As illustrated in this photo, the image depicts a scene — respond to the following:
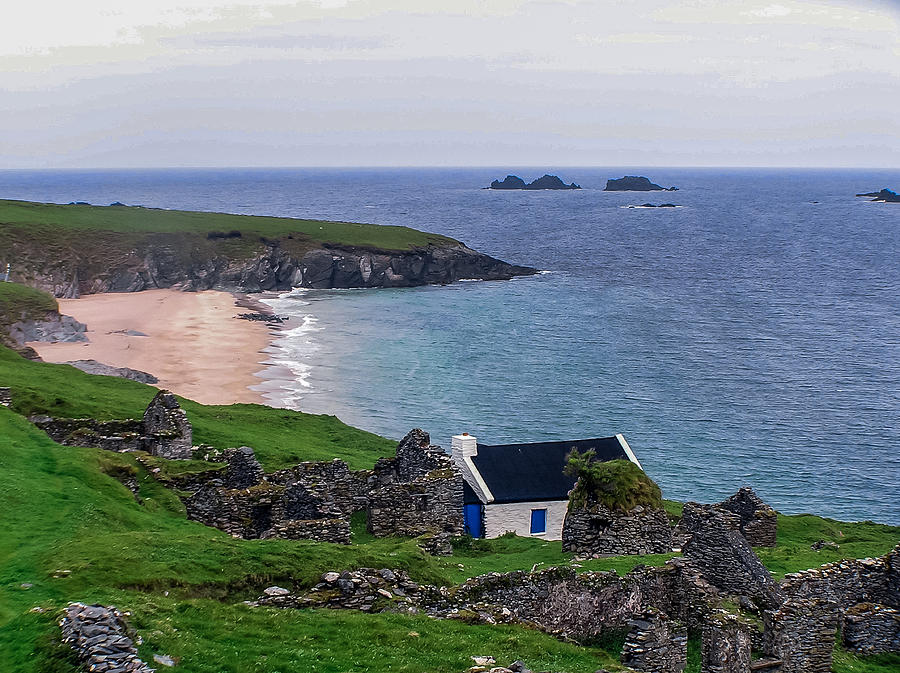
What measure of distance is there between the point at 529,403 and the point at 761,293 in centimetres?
10058

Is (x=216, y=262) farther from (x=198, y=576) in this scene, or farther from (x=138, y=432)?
(x=198, y=576)

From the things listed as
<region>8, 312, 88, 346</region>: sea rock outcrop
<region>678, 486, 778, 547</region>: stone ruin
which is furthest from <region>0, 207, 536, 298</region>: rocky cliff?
<region>678, 486, 778, 547</region>: stone ruin

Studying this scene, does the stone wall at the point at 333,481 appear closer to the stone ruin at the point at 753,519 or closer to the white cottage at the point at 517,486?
the white cottage at the point at 517,486

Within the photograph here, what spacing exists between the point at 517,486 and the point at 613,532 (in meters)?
13.3

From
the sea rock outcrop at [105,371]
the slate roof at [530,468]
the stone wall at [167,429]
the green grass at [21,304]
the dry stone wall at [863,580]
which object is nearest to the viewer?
the dry stone wall at [863,580]

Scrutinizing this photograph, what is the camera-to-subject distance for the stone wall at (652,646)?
20.3m

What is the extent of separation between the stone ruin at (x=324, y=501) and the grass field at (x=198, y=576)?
89cm

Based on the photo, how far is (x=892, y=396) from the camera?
101250 millimetres

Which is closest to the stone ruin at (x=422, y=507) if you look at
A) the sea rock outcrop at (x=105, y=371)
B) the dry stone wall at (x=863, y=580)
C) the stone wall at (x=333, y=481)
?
the stone wall at (x=333, y=481)

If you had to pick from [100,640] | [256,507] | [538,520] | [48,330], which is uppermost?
[100,640]

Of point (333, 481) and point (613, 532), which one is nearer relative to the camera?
point (613, 532)

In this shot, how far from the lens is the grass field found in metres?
15.3

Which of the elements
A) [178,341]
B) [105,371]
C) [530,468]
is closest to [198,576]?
[530,468]

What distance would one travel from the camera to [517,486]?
40.7m
